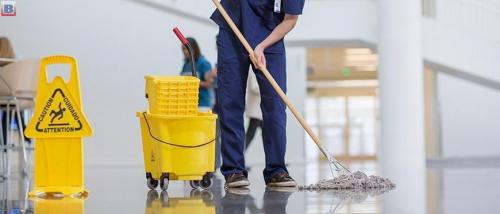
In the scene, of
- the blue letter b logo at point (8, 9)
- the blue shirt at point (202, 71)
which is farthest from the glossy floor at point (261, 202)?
the blue letter b logo at point (8, 9)

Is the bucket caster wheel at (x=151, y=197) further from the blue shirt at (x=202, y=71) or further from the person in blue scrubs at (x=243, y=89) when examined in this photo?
the blue shirt at (x=202, y=71)

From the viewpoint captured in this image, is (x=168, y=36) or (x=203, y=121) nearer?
(x=203, y=121)

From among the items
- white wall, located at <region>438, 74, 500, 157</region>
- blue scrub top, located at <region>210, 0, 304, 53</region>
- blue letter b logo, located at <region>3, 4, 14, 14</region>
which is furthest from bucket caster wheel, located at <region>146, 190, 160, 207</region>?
white wall, located at <region>438, 74, 500, 157</region>

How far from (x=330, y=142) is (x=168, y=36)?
40.0 feet

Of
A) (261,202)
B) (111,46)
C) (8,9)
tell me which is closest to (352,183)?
(261,202)

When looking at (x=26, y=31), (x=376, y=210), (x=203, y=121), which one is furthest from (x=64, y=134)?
(x=26, y=31)

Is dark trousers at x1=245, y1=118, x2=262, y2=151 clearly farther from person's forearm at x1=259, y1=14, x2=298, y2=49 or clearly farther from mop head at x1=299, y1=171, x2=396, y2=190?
person's forearm at x1=259, y1=14, x2=298, y2=49

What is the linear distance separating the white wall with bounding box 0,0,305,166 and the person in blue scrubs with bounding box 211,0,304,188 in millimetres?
6222

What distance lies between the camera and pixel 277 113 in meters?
4.05

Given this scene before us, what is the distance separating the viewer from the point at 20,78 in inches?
240

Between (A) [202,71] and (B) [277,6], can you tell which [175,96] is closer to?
(B) [277,6]

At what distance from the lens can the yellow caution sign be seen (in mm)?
3930

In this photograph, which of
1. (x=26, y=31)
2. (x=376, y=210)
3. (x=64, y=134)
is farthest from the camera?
(x=26, y=31)

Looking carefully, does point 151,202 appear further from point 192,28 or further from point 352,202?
point 192,28
